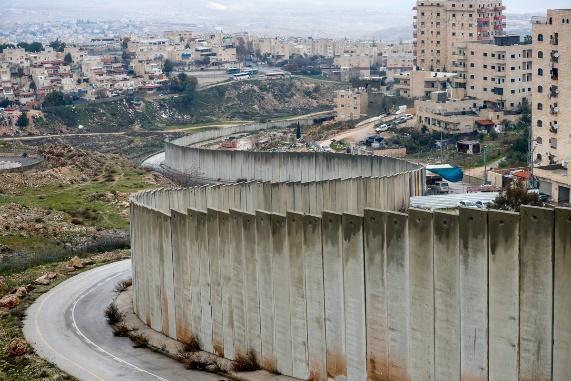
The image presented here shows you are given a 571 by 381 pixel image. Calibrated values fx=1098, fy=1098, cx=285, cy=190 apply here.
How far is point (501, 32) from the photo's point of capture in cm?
12938

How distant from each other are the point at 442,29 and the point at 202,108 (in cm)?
3674

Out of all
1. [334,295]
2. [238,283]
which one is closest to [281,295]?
[238,283]

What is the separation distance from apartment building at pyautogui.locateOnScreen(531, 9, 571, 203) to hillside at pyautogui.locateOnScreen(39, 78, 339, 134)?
66077mm

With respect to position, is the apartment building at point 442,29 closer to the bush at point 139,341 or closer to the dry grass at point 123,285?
the dry grass at point 123,285

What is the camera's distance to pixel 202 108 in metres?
142

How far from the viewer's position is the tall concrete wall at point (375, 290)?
19.9m

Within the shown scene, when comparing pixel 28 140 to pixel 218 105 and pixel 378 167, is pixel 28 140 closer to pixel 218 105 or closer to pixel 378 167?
pixel 218 105

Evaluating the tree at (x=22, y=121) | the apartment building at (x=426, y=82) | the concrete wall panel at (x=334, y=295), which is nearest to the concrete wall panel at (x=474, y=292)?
the concrete wall panel at (x=334, y=295)

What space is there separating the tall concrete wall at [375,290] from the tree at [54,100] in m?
107

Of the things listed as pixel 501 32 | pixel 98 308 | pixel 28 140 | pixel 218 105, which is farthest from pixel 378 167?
pixel 218 105

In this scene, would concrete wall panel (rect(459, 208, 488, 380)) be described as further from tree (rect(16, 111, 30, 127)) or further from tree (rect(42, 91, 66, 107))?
tree (rect(42, 91, 66, 107))

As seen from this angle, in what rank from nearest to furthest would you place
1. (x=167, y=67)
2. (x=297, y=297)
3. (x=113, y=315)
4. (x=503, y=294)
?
(x=503, y=294)
(x=297, y=297)
(x=113, y=315)
(x=167, y=67)

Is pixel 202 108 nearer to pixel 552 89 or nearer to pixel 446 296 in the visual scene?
pixel 552 89

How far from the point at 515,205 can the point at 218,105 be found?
101m
